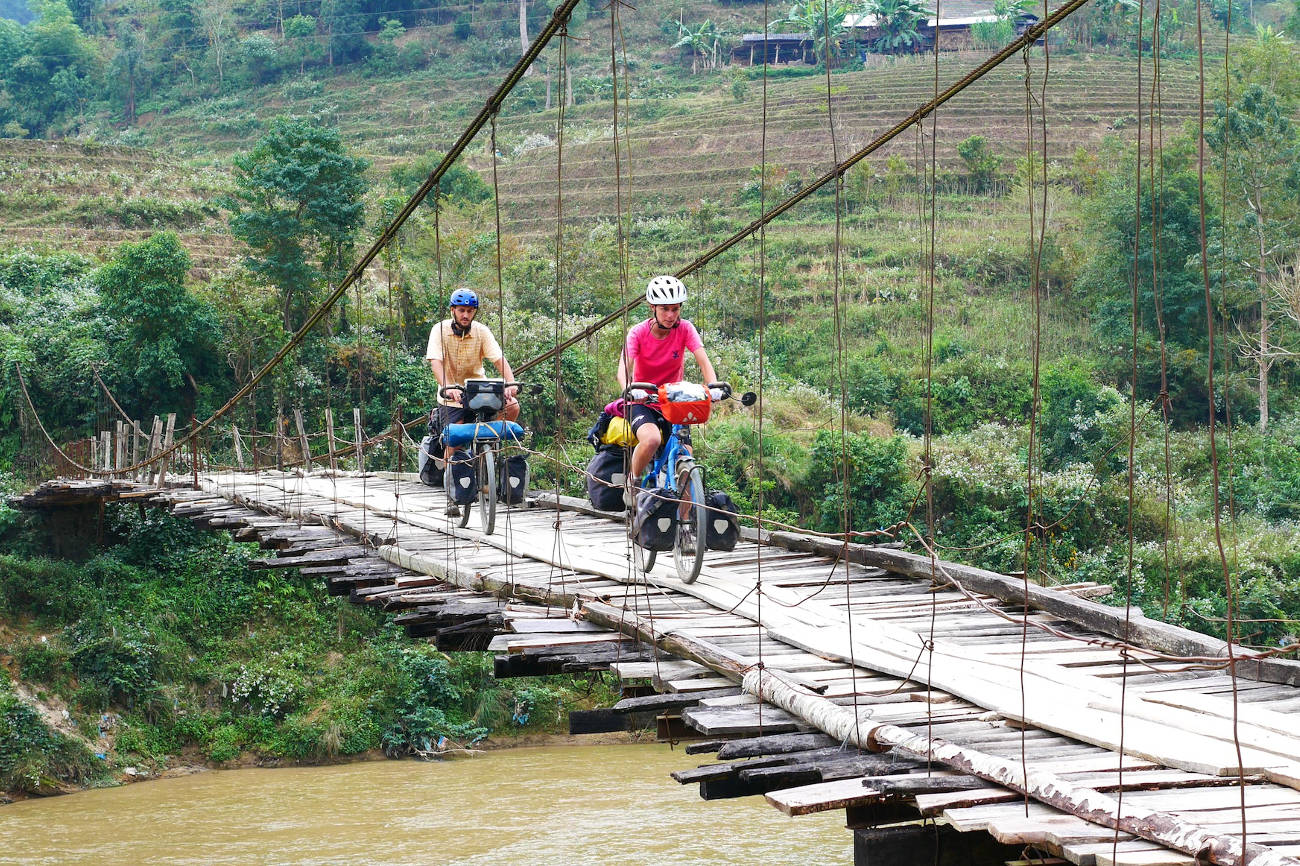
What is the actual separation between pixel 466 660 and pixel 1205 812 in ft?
37.2

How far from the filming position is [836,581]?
501 cm

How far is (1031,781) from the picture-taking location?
99.7 inches

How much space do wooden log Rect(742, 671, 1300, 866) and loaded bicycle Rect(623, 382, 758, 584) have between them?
4.38 feet

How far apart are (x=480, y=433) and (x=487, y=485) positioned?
0.27 meters

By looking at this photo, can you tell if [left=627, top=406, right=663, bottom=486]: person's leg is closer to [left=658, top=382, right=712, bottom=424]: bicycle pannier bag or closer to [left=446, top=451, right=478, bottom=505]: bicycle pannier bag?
[left=658, top=382, right=712, bottom=424]: bicycle pannier bag

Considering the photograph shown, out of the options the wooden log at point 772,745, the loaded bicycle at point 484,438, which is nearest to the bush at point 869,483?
the loaded bicycle at point 484,438

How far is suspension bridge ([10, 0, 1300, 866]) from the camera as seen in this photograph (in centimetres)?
248

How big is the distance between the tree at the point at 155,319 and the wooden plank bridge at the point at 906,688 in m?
10.6

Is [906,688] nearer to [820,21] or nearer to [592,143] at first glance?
[592,143]

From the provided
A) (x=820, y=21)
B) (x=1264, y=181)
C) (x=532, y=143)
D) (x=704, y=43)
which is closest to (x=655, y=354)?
(x=1264, y=181)

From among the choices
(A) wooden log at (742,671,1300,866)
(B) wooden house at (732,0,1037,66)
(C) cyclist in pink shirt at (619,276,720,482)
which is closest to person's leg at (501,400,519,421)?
(C) cyclist in pink shirt at (619,276,720,482)

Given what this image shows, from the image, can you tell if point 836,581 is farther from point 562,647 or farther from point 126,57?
point 126,57

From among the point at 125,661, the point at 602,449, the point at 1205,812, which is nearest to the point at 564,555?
the point at 602,449

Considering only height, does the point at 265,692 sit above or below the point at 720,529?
below
